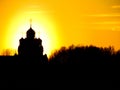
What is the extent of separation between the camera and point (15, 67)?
281 ft

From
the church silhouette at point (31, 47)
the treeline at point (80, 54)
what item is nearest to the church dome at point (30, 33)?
the church silhouette at point (31, 47)

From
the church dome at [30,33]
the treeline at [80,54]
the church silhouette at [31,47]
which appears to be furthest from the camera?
the treeline at [80,54]

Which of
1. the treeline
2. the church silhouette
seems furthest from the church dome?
the treeline

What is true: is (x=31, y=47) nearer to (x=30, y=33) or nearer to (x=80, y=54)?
(x=30, y=33)

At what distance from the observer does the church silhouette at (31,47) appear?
136 m

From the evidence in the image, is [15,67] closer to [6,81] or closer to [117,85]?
[6,81]

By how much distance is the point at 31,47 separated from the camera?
13950 centimetres

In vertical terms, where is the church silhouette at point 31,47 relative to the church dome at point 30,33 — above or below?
below

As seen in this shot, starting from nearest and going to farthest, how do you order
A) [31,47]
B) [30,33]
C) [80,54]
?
[30,33], [31,47], [80,54]

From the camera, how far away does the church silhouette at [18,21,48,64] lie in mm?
136125

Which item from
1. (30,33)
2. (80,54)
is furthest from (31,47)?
(80,54)

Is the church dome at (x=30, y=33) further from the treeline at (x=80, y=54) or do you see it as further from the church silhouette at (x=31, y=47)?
the treeline at (x=80, y=54)

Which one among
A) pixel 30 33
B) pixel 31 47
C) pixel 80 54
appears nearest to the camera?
pixel 30 33

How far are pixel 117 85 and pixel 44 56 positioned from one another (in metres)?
66.0
